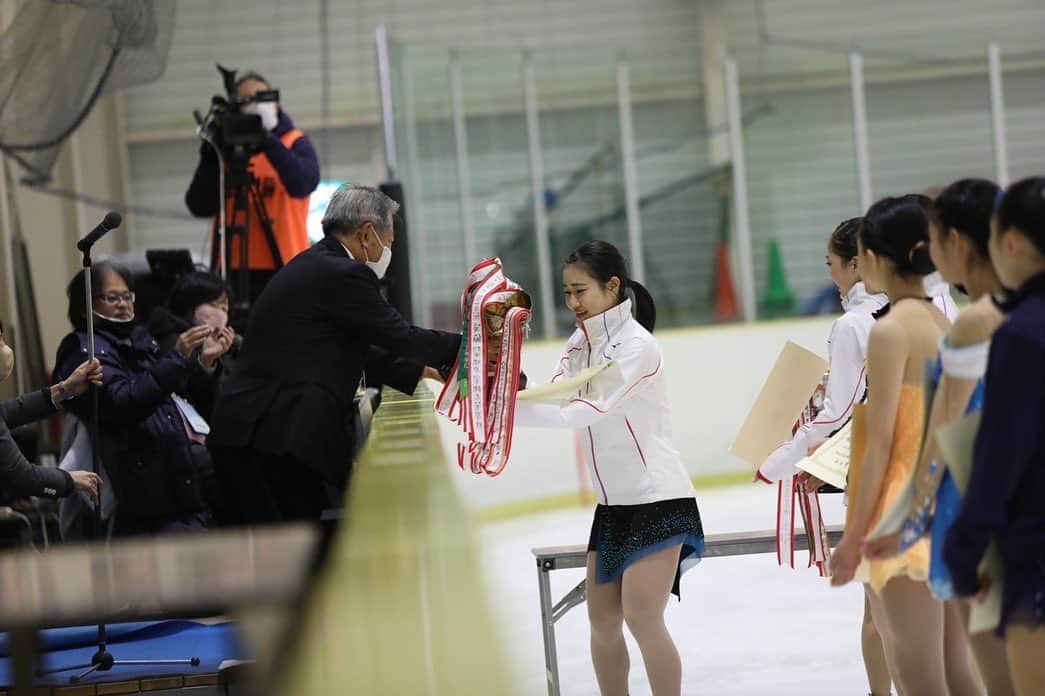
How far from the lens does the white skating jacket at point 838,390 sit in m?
3.50

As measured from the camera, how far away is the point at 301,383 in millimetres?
3354

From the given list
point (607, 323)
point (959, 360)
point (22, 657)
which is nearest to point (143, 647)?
point (607, 323)

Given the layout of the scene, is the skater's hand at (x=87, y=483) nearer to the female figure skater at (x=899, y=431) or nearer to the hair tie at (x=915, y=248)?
the female figure skater at (x=899, y=431)

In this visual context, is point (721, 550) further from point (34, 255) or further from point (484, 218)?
point (34, 255)

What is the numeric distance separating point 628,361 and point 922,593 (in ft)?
3.41

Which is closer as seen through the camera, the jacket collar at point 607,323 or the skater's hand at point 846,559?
the skater's hand at point 846,559

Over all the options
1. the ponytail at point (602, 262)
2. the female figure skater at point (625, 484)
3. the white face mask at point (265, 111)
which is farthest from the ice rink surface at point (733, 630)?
the white face mask at point (265, 111)

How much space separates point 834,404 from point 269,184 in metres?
2.77

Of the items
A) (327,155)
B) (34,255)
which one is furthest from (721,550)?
(327,155)

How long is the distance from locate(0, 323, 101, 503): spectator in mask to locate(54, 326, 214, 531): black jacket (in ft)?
0.34

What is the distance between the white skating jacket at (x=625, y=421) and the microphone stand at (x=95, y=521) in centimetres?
111

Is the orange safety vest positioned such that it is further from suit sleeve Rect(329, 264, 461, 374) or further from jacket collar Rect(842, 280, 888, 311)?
jacket collar Rect(842, 280, 888, 311)

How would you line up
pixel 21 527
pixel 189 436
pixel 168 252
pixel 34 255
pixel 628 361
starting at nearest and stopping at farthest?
pixel 628 361 < pixel 21 527 < pixel 189 436 < pixel 168 252 < pixel 34 255

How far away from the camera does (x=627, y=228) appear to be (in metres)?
9.36
